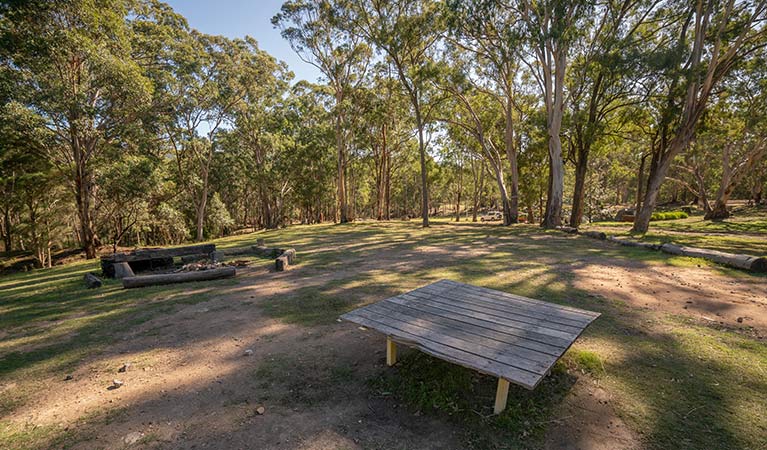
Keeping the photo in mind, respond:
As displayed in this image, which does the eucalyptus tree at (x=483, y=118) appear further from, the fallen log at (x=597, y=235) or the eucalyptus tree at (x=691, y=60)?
the eucalyptus tree at (x=691, y=60)

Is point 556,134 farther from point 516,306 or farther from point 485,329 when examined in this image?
point 485,329

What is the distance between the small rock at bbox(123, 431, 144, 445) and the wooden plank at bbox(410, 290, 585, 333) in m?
3.00

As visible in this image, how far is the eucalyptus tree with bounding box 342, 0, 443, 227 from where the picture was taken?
17.0 metres

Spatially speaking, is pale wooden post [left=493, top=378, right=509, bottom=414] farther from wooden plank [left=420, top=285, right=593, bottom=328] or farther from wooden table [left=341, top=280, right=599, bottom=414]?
wooden plank [left=420, top=285, right=593, bottom=328]

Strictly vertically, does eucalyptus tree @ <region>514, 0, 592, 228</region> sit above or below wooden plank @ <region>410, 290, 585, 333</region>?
above

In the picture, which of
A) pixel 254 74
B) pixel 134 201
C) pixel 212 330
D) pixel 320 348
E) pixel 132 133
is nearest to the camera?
pixel 320 348

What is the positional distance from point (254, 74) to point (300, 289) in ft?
67.6

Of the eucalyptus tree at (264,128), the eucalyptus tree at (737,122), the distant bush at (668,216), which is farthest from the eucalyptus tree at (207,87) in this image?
the distant bush at (668,216)

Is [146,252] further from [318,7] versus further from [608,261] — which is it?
[318,7]

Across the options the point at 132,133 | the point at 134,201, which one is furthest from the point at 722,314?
the point at 134,201

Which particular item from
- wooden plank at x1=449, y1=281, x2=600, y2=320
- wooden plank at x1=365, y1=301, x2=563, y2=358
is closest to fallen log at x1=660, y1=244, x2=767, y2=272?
wooden plank at x1=449, y1=281, x2=600, y2=320

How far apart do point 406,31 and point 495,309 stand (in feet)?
59.1

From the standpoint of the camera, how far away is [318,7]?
20.7 meters

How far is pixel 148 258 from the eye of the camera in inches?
351
